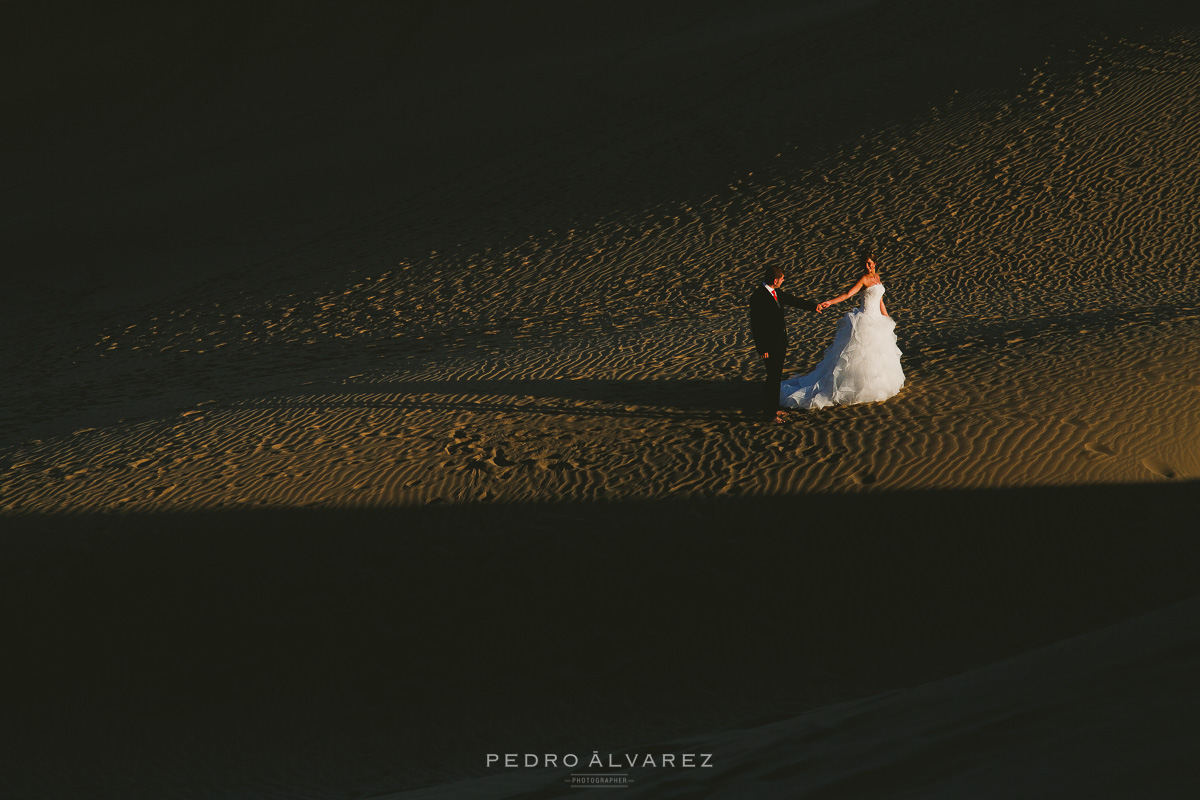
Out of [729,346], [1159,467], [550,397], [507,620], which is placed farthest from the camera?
[729,346]

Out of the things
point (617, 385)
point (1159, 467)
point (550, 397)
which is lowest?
point (1159, 467)

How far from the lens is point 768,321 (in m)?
9.02

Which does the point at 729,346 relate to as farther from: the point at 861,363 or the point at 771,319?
the point at 771,319

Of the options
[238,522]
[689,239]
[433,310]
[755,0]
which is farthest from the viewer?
[755,0]

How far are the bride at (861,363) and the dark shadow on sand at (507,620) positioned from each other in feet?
5.25

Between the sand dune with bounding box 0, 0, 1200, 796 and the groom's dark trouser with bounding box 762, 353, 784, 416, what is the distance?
0.29m

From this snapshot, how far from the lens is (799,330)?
43.2ft

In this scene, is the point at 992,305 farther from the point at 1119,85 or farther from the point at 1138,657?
the point at 1138,657

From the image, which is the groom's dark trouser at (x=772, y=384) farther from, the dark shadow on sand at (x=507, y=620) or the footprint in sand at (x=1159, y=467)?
the footprint in sand at (x=1159, y=467)

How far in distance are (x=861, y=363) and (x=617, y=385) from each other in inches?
114

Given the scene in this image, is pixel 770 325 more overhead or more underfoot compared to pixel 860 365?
more overhead

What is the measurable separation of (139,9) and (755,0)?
2611cm

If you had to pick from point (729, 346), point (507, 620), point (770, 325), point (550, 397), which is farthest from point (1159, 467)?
point (550, 397)

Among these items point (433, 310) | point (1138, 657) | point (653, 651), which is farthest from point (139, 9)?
point (1138, 657)
